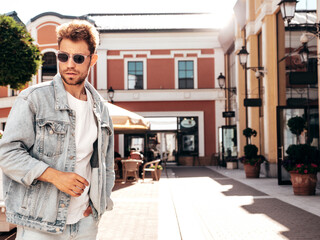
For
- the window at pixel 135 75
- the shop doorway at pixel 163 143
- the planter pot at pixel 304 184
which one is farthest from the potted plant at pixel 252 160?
the window at pixel 135 75

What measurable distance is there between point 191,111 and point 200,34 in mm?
4868

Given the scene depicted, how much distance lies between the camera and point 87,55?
234 cm

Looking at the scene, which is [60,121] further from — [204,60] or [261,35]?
[204,60]

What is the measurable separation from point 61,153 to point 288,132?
1296 cm

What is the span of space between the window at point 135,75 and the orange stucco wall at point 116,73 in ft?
1.63

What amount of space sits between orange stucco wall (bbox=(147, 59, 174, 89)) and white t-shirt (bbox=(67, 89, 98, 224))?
2560 centimetres

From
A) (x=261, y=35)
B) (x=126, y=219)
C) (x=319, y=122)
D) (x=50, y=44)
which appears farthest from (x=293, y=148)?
(x=50, y=44)

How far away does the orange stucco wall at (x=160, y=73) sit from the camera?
27.9 m

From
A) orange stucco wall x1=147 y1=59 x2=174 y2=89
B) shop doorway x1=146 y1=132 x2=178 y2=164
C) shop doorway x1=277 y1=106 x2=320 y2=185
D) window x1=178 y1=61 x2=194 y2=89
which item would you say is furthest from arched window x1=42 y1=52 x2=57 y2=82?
shop doorway x1=277 y1=106 x2=320 y2=185

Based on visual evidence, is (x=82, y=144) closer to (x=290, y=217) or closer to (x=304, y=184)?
(x=290, y=217)

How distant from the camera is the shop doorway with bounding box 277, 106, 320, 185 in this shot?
13.6 m

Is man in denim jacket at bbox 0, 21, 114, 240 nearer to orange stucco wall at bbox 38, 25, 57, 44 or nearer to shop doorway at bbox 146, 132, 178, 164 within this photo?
shop doorway at bbox 146, 132, 178, 164

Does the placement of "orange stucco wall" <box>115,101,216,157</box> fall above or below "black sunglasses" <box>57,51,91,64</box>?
above

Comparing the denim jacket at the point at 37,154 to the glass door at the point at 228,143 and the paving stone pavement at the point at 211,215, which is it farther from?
the glass door at the point at 228,143
